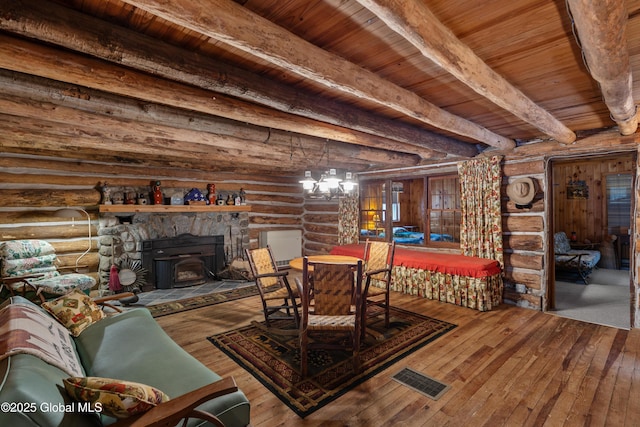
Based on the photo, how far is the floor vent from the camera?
2412mm

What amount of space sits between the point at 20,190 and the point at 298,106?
4.69 metres

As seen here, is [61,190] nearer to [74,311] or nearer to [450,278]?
[74,311]

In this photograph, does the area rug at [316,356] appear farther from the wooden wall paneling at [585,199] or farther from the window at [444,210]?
the wooden wall paneling at [585,199]

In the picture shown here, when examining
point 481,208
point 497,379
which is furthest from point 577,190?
point 497,379

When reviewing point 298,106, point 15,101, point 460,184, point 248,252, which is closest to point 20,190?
point 15,101

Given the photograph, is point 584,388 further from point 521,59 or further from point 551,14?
point 551,14

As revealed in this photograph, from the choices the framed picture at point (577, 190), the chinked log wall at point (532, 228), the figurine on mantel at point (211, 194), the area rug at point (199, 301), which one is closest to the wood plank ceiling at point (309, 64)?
the chinked log wall at point (532, 228)

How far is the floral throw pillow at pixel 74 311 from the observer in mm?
2467

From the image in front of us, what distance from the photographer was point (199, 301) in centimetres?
482

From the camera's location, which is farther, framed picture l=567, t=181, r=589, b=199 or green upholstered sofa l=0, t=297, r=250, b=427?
framed picture l=567, t=181, r=589, b=199

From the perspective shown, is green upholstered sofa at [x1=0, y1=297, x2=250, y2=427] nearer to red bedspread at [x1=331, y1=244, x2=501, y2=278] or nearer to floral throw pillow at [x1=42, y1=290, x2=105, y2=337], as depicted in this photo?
floral throw pillow at [x1=42, y1=290, x2=105, y2=337]

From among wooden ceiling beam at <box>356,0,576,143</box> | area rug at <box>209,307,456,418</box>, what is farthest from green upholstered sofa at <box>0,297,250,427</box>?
wooden ceiling beam at <box>356,0,576,143</box>

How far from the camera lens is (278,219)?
7629 mm

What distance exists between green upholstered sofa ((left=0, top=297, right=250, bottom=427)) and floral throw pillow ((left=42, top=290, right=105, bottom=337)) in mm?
70
